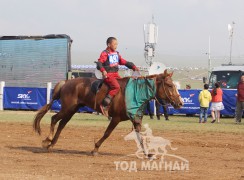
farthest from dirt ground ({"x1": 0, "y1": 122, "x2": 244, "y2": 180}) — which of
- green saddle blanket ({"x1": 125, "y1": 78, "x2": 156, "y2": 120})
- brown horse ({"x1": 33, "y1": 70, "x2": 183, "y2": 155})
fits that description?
green saddle blanket ({"x1": 125, "y1": 78, "x2": 156, "y2": 120})

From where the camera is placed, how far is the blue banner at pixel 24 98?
110 feet

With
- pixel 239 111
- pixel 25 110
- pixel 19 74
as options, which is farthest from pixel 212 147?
pixel 19 74

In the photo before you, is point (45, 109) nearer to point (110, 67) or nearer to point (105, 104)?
point (105, 104)

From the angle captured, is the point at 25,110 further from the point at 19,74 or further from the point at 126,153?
the point at 126,153

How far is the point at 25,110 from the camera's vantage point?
34.0 meters

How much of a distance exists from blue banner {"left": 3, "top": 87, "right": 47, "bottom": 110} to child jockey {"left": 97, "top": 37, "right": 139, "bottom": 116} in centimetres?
1983

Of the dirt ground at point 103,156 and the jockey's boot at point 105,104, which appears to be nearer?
the dirt ground at point 103,156

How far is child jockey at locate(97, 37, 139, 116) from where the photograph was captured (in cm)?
1355

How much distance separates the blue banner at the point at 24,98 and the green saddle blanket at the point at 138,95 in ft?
65.8

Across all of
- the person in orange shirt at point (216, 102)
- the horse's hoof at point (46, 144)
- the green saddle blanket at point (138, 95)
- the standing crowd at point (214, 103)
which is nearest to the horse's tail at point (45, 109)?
the horse's hoof at point (46, 144)

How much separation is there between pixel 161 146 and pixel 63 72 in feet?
70.6

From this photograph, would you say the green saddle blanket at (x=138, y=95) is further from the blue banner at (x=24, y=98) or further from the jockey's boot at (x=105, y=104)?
the blue banner at (x=24, y=98)

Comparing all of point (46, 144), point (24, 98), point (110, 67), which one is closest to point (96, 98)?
point (110, 67)

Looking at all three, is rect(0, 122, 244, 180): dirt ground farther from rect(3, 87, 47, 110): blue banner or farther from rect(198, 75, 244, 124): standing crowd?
rect(3, 87, 47, 110): blue banner
